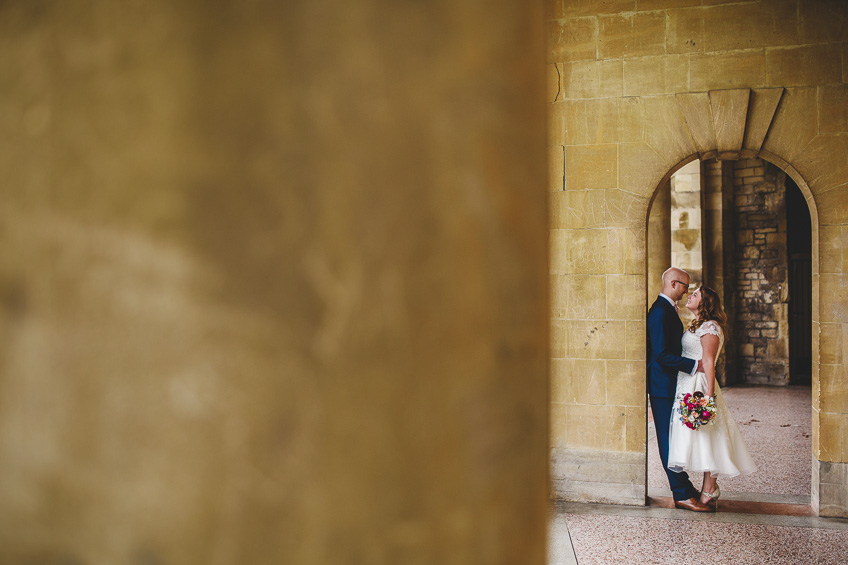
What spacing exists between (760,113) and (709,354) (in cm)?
189

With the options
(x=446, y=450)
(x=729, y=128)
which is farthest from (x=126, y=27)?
(x=729, y=128)

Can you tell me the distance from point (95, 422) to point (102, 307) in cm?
7

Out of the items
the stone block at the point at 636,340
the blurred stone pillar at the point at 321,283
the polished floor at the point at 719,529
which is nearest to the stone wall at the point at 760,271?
the polished floor at the point at 719,529

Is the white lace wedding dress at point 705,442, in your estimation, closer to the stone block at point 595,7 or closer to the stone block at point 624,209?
the stone block at point 624,209

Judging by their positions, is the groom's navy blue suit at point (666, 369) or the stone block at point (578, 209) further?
the stone block at point (578, 209)

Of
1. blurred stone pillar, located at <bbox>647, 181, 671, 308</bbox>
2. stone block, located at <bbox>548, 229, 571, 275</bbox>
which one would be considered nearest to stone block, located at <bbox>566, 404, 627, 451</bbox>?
stone block, located at <bbox>548, 229, 571, 275</bbox>

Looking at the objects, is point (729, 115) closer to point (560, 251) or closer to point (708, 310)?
point (708, 310)

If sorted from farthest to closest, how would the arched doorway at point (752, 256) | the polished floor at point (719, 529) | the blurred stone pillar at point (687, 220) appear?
1. the arched doorway at point (752, 256)
2. the blurred stone pillar at point (687, 220)
3. the polished floor at point (719, 529)

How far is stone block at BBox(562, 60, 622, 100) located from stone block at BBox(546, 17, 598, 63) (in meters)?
0.07

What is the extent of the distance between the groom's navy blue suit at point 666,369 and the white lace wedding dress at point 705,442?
6 centimetres

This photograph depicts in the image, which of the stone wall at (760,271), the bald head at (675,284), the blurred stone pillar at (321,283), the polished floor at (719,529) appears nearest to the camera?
the blurred stone pillar at (321,283)

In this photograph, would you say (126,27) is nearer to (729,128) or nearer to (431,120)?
(431,120)

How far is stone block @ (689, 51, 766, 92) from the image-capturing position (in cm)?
418

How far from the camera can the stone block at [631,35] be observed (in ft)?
14.3
